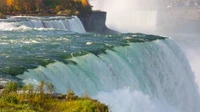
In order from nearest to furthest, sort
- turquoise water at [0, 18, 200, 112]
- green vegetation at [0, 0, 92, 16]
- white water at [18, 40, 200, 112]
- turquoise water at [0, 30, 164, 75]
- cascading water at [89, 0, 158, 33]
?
white water at [18, 40, 200, 112]
turquoise water at [0, 18, 200, 112]
turquoise water at [0, 30, 164, 75]
green vegetation at [0, 0, 92, 16]
cascading water at [89, 0, 158, 33]

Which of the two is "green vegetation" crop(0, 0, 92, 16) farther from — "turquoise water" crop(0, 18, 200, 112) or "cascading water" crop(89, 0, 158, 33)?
"cascading water" crop(89, 0, 158, 33)

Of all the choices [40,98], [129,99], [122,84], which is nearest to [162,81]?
[122,84]

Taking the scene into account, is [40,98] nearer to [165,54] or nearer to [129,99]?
[129,99]

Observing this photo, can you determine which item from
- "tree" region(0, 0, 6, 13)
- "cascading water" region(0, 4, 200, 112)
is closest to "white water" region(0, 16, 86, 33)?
"cascading water" region(0, 4, 200, 112)

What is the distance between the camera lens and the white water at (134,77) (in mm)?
15688

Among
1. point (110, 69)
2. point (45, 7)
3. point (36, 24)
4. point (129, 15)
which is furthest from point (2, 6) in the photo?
point (129, 15)

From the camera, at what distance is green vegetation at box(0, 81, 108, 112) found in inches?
395

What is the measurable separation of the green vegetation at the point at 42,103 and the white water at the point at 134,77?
3273 millimetres

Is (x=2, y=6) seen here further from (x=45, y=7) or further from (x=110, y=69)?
(x=110, y=69)

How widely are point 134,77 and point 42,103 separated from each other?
10.4m

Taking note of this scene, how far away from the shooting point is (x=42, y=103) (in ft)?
34.5

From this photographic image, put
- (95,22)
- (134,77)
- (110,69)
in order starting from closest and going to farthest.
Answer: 1. (110,69)
2. (134,77)
3. (95,22)

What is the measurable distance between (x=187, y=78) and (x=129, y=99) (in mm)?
12493

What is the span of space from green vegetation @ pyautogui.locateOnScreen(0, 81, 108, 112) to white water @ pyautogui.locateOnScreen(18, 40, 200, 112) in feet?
10.7
